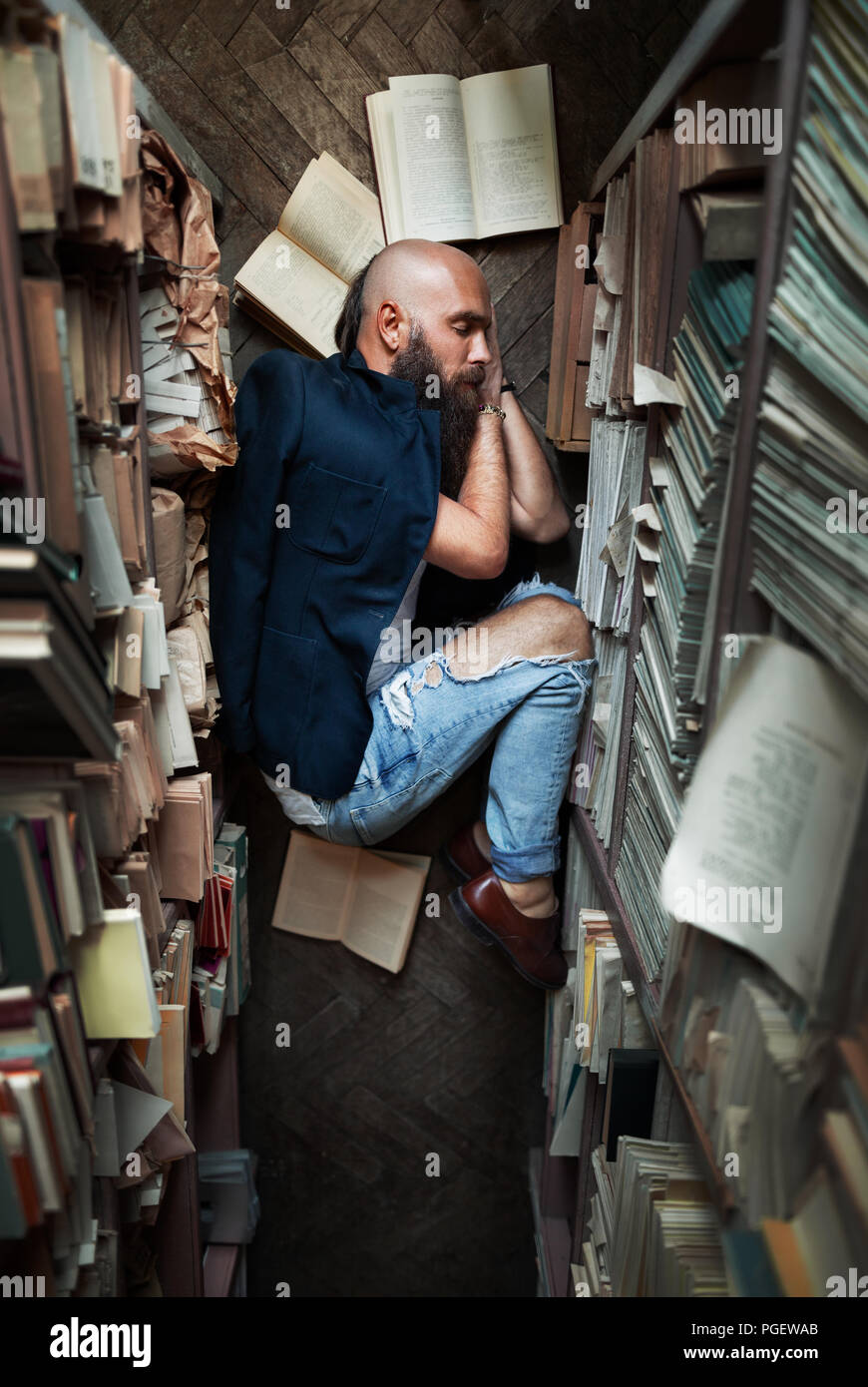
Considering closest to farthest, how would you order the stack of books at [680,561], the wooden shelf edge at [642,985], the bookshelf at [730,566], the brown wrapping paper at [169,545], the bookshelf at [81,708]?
the bookshelf at [730,566] → the bookshelf at [81,708] → the wooden shelf edge at [642,985] → the stack of books at [680,561] → the brown wrapping paper at [169,545]

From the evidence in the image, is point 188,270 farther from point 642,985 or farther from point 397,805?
point 642,985

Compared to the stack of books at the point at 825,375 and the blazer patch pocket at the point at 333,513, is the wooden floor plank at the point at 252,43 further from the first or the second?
the stack of books at the point at 825,375

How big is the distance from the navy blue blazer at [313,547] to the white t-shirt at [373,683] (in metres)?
0.06

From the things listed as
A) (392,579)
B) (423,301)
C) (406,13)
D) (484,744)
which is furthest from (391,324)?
(484,744)

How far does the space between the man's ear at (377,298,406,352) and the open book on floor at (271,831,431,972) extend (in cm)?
123

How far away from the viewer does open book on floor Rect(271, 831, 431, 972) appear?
2.49 metres

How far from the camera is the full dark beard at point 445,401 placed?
2.03 m

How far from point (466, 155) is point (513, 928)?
5.82 ft

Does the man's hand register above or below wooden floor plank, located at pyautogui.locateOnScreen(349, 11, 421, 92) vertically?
below

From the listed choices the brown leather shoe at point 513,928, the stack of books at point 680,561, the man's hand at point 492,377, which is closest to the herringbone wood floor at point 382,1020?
the man's hand at point 492,377

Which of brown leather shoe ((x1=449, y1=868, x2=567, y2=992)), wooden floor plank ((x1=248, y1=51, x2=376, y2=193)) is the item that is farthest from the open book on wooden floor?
brown leather shoe ((x1=449, y1=868, x2=567, y2=992))

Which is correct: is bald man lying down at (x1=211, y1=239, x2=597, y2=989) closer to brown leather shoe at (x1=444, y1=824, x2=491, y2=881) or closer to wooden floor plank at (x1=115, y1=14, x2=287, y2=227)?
brown leather shoe at (x1=444, y1=824, x2=491, y2=881)

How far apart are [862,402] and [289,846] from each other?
6.27 feet
